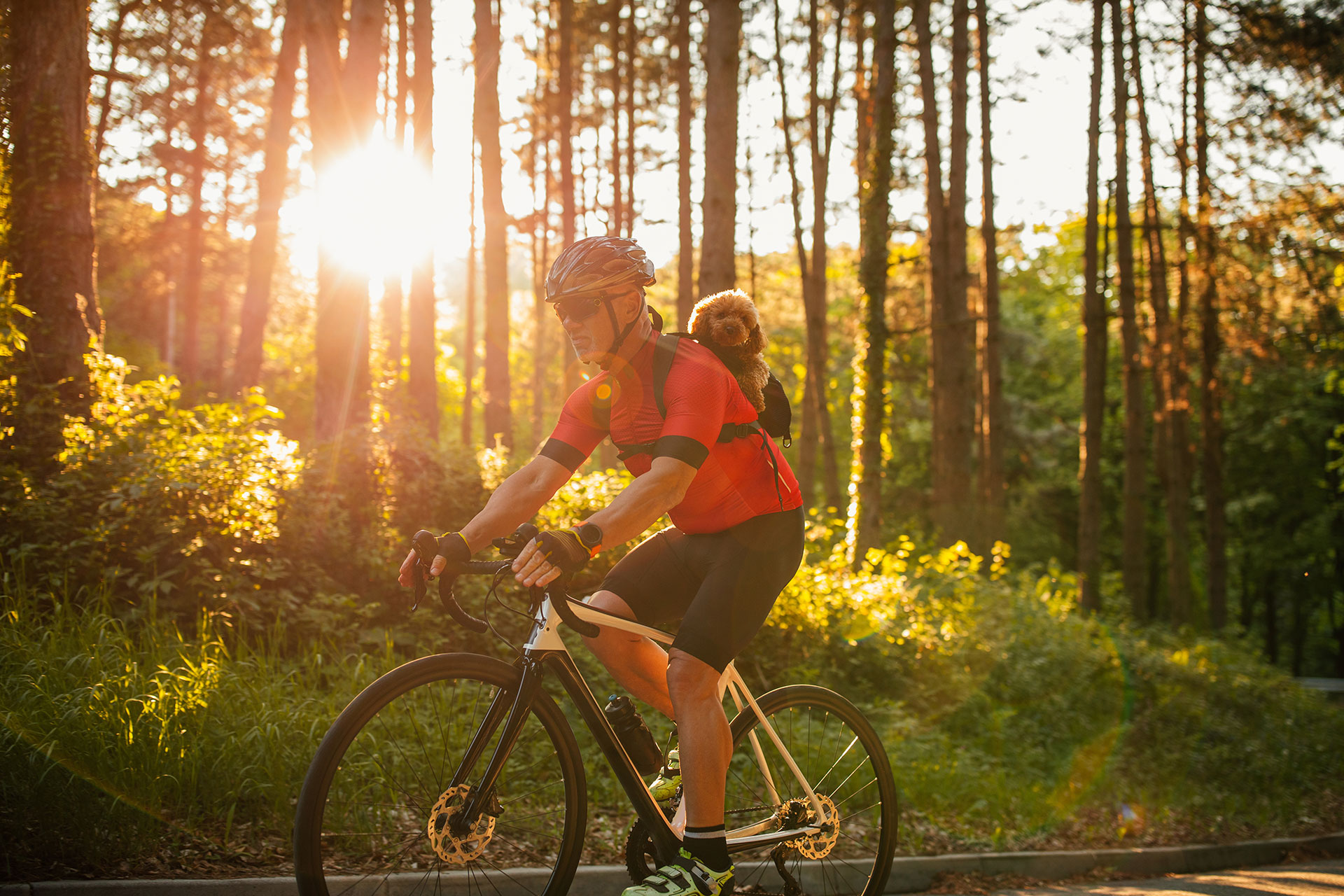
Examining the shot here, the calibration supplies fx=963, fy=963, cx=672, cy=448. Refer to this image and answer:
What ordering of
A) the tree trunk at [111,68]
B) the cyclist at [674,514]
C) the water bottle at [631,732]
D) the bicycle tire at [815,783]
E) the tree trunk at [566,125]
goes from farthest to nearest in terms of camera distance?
the tree trunk at [566,125] < the tree trunk at [111,68] < the bicycle tire at [815,783] < the water bottle at [631,732] < the cyclist at [674,514]

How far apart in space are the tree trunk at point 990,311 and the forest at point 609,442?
0.08 metres

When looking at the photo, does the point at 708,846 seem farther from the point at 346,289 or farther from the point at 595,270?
the point at 346,289

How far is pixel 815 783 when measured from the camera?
13.3ft

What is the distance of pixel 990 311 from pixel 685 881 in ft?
54.4

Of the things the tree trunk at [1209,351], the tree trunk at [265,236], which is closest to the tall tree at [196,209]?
the tree trunk at [265,236]

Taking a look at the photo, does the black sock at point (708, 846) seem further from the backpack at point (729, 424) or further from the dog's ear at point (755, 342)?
the dog's ear at point (755, 342)

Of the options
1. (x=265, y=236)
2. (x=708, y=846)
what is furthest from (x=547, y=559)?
(x=265, y=236)

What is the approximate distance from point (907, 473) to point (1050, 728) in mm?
23383

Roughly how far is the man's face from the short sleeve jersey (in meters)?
0.12

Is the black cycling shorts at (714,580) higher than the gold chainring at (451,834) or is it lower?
higher

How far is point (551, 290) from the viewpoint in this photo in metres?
3.38

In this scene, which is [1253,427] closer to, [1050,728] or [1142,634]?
[1142,634]

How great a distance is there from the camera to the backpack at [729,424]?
332 centimetres

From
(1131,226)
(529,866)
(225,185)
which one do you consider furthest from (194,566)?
(225,185)
